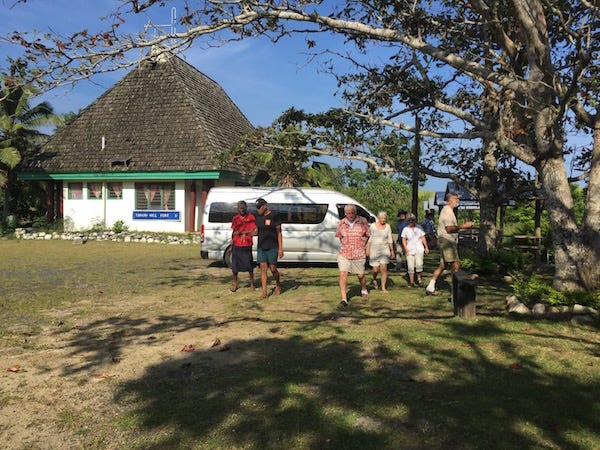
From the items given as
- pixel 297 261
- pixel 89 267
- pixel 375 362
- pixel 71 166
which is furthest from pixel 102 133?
pixel 375 362

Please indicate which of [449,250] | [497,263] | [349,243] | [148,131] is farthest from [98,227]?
[449,250]

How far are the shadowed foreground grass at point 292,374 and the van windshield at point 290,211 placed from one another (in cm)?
422

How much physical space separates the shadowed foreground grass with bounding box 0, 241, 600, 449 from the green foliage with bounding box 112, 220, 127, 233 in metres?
13.6

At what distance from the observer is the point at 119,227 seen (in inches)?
868

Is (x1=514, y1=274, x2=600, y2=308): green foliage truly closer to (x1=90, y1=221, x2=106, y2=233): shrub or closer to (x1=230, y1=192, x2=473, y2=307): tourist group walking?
(x1=230, y1=192, x2=473, y2=307): tourist group walking

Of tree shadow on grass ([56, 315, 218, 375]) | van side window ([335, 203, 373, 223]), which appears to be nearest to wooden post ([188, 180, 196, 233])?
van side window ([335, 203, 373, 223])

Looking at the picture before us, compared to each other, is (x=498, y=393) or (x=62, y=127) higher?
(x=62, y=127)

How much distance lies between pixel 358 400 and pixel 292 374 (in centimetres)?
87

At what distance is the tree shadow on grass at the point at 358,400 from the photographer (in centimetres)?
347

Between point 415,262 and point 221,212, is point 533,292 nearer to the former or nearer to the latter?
point 415,262

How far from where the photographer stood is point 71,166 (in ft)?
75.6

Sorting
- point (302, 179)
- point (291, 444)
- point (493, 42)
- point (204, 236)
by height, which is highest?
point (493, 42)

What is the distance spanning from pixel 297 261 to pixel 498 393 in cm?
897

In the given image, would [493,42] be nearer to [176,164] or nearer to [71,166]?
[176,164]
